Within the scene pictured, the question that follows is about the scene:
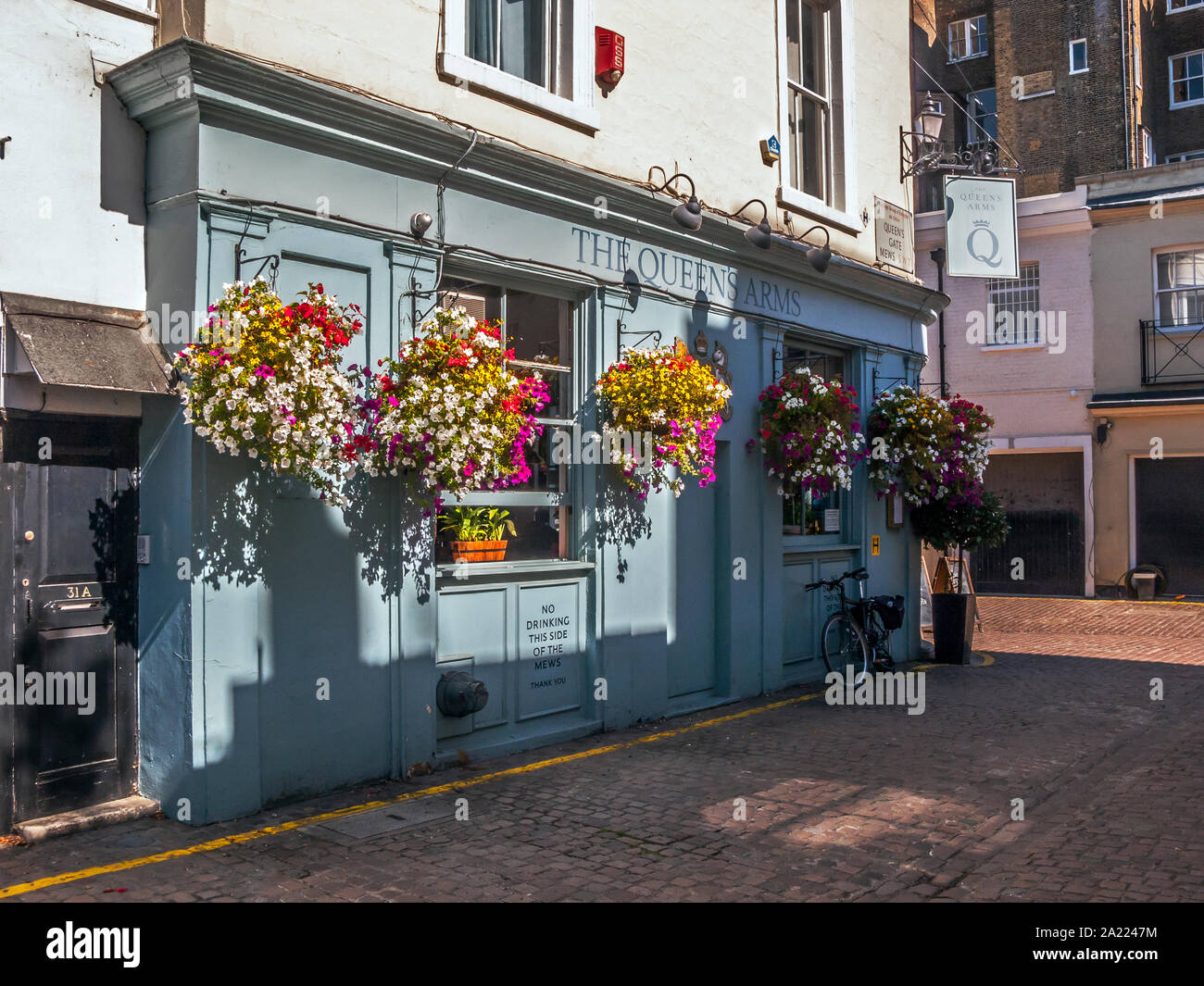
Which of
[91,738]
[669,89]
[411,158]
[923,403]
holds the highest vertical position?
[669,89]

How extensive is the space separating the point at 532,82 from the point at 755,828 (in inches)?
236

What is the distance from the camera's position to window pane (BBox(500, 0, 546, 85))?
8.63m

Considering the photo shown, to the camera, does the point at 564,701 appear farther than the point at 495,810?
Yes

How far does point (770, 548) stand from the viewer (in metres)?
11.0

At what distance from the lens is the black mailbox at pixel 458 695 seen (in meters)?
7.60

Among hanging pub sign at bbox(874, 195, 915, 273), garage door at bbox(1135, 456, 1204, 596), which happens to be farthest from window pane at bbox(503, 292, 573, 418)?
garage door at bbox(1135, 456, 1204, 596)

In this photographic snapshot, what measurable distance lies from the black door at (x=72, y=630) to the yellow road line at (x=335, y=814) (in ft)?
2.85

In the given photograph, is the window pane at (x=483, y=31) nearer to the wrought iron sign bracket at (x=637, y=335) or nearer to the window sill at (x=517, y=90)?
the window sill at (x=517, y=90)

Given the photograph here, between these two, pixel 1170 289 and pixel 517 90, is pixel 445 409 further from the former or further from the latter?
pixel 1170 289

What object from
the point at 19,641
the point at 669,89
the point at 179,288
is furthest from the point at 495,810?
the point at 669,89

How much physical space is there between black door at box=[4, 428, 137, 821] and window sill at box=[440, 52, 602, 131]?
364cm

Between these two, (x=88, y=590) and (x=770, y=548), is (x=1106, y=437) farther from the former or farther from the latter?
(x=88, y=590)

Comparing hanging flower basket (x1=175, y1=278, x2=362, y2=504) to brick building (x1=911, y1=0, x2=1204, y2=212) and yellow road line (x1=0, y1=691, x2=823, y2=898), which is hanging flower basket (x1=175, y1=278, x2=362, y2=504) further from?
brick building (x1=911, y1=0, x2=1204, y2=212)
